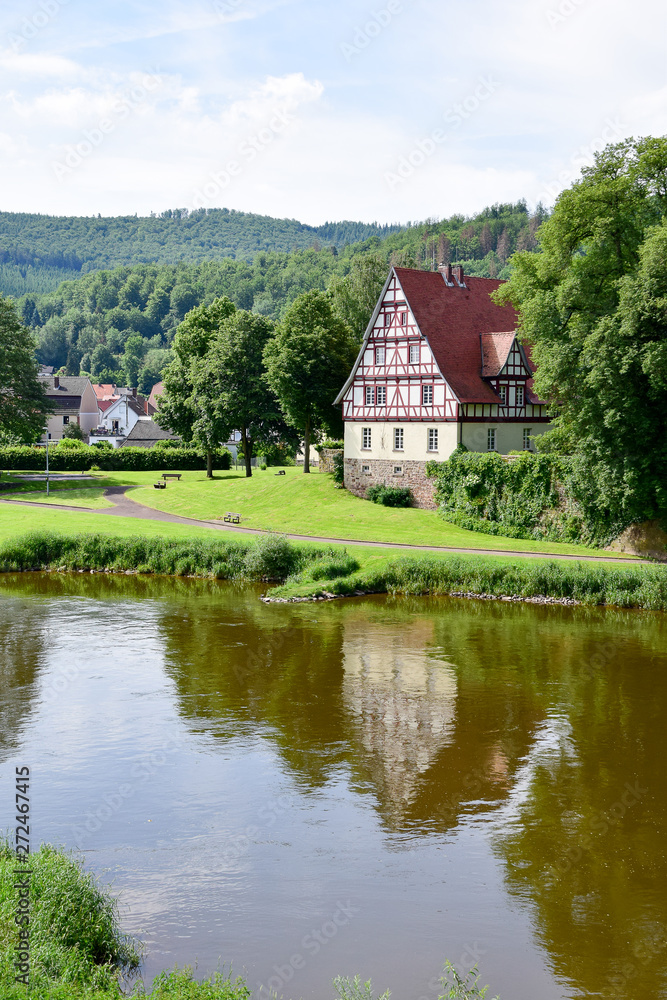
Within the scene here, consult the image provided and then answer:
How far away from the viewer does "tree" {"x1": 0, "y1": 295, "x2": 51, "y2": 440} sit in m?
67.6

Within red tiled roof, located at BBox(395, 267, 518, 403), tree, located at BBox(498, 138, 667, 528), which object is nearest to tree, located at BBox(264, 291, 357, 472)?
red tiled roof, located at BBox(395, 267, 518, 403)

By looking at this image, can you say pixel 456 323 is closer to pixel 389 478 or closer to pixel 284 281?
pixel 389 478

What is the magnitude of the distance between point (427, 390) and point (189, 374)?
2282cm

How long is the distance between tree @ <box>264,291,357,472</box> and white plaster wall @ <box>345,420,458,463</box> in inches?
155

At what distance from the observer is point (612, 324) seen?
37000 millimetres

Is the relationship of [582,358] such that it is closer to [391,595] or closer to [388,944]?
[391,595]

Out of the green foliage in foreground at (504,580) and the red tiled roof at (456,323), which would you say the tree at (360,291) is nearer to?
the red tiled roof at (456,323)

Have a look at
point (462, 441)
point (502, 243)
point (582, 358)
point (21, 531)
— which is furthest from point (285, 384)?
point (502, 243)

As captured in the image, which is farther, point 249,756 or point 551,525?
point 551,525

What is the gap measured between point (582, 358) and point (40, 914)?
31.4 meters

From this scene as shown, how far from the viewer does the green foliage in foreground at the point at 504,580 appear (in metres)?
34.3

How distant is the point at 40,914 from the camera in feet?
41.8
